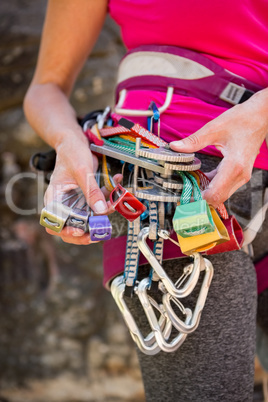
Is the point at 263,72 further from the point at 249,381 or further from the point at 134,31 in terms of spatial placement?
the point at 249,381

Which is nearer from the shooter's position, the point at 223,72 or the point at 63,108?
the point at 223,72

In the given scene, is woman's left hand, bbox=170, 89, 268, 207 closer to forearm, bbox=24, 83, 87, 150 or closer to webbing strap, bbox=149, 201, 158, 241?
webbing strap, bbox=149, 201, 158, 241

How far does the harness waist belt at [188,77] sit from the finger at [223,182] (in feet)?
0.54

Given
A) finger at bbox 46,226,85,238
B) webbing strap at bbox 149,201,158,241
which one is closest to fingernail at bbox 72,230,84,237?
finger at bbox 46,226,85,238

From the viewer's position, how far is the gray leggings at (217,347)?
0.72 metres

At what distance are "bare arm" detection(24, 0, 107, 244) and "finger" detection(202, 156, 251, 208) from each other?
0.66 ft

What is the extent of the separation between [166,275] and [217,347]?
Result: 160 millimetres

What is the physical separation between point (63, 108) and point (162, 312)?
0.43 metres

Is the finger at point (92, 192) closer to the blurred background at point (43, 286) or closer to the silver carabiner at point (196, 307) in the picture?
the silver carabiner at point (196, 307)

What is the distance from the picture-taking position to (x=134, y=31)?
2.69 ft

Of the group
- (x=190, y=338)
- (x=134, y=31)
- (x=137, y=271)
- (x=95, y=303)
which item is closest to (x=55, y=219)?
(x=137, y=271)

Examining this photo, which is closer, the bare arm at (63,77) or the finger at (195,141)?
the finger at (195,141)

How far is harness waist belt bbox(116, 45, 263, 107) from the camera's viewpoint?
2.44 ft

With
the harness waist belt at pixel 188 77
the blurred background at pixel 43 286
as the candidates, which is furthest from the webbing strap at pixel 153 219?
the blurred background at pixel 43 286
